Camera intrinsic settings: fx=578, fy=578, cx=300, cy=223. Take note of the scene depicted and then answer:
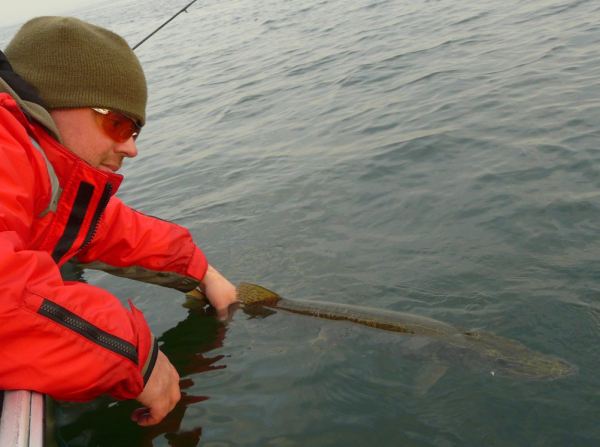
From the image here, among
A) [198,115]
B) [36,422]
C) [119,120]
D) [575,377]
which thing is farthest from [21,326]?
[198,115]

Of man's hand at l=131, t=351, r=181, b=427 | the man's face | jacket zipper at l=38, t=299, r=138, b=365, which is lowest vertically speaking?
man's hand at l=131, t=351, r=181, b=427

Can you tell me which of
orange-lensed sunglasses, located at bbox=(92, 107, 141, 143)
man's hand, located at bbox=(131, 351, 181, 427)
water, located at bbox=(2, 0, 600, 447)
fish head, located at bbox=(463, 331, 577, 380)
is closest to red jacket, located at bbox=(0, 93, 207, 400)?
man's hand, located at bbox=(131, 351, 181, 427)

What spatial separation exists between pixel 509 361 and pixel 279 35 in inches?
658

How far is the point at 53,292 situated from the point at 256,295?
2475mm

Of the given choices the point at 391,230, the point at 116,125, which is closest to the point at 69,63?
the point at 116,125

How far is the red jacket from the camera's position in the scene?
2346 mm

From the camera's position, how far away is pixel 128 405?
394 cm

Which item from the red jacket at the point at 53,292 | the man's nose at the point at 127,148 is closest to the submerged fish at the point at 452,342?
the red jacket at the point at 53,292

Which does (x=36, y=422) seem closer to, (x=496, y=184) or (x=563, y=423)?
(x=563, y=423)

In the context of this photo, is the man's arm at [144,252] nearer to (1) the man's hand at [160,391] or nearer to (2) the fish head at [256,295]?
(2) the fish head at [256,295]

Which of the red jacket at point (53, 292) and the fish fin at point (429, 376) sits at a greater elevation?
the red jacket at point (53, 292)

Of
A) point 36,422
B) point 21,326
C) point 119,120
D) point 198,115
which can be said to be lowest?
point 198,115

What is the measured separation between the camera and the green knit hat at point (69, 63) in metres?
2.98

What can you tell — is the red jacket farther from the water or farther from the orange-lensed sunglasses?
the water
